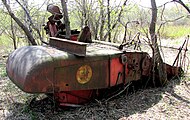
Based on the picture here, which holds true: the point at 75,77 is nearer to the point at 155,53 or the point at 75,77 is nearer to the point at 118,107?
the point at 118,107

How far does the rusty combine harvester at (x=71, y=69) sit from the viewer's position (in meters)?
3.60

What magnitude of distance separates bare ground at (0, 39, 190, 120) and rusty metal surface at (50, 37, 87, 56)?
1017mm

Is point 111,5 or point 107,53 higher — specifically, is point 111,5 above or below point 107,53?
above

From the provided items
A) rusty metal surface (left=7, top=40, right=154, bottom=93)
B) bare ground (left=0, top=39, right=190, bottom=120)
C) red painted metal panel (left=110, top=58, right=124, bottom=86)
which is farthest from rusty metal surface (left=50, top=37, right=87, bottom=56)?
bare ground (left=0, top=39, right=190, bottom=120)

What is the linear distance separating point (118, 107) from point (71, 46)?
1364 mm

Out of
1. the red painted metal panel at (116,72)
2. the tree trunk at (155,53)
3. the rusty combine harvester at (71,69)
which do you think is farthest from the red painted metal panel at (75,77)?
the tree trunk at (155,53)

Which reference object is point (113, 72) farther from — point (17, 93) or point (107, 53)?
point (17, 93)

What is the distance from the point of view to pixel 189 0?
24.4 feet

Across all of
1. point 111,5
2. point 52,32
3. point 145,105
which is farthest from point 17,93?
point 111,5

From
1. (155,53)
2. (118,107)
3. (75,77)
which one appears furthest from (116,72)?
(155,53)

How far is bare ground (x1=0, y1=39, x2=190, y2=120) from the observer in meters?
4.14

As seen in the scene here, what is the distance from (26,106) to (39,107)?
9.5 inches

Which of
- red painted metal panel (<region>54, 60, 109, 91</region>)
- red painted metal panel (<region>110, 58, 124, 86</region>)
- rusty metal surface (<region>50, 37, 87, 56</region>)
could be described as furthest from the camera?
red painted metal panel (<region>110, 58, 124, 86</region>)

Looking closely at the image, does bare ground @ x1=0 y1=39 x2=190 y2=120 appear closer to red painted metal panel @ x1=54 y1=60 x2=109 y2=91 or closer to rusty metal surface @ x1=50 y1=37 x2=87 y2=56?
red painted metal panel @ x1=54 y1=60 x2=109 y2=91
